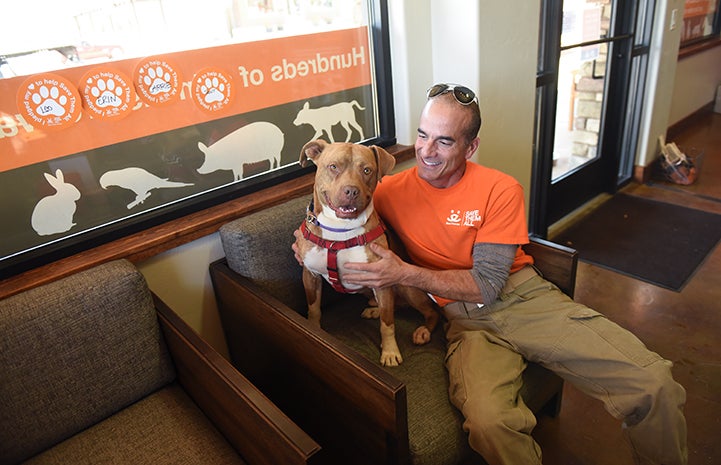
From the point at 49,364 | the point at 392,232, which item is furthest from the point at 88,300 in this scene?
the point at 392,232

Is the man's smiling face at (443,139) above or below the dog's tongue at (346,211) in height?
above

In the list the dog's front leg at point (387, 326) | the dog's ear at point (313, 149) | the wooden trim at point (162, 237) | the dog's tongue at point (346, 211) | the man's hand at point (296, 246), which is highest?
the dog's ear at point (313, 149)

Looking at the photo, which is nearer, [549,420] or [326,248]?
[326,248]

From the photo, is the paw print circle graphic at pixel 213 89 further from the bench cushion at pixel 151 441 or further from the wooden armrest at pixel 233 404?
the bench cushion at pixel 151 441

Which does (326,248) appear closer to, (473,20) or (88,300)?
(88,300)

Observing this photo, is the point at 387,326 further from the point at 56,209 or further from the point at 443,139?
the point at 56,209

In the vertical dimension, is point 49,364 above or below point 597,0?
below

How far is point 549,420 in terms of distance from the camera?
6.31 ft

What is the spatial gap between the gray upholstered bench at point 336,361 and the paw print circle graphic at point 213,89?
1.38 ft

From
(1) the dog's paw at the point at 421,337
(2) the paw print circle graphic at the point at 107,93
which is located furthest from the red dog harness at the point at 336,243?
(2) the paw print circle graphic at the point at 107,93

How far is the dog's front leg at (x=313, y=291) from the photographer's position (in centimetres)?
163

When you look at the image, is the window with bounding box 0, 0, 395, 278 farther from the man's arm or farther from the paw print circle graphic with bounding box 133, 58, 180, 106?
the man's arm

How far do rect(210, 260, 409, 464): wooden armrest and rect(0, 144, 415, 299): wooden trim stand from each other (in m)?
0.17

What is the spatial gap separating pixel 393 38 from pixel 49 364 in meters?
1.81
